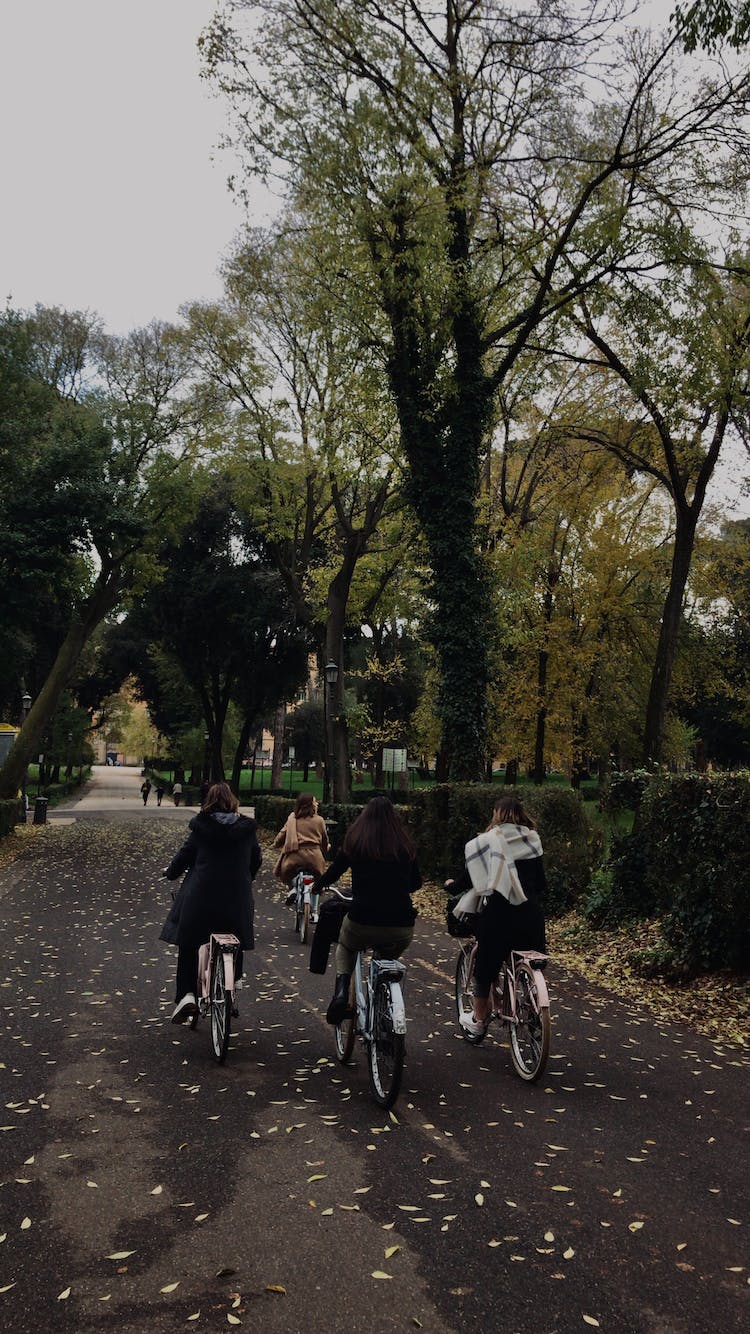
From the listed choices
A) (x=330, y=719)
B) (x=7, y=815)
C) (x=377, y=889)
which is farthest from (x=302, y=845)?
(x=7, y=815)

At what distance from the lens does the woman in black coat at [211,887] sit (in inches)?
271

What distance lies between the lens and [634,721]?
107 ft

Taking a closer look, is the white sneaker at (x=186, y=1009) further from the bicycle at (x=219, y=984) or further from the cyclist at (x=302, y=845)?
the cyclist at (x=302, y=845)

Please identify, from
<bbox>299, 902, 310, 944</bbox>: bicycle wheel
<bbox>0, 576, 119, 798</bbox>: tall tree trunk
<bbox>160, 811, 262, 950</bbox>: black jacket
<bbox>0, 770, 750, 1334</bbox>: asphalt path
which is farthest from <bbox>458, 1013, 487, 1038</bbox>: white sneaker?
<bbox>0, 576, 119, 798</bbox>: tall tree trunk

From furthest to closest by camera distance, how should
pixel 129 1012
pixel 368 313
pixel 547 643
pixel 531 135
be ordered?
pixel 547 643 < pixel 368 313 < pixel 531 135 < pixel 129 1012

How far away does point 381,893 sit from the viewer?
6.16m

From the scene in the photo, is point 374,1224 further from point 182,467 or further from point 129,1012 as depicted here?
point 182,467

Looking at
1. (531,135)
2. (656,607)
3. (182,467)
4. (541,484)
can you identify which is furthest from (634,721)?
(531,135)

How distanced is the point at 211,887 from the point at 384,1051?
183 cm

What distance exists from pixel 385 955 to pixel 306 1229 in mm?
2242

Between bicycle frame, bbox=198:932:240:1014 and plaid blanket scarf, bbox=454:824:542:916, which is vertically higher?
plaid blanket scarf, bbox=454:824:542:916

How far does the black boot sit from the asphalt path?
372 mm

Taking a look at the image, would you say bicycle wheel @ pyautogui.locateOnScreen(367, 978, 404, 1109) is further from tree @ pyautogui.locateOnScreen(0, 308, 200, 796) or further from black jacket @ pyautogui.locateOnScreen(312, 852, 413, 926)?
tree @ pyautogui.locateOnScreen(0, 308, 200, 796)

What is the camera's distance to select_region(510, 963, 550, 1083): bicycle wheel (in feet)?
19.6
